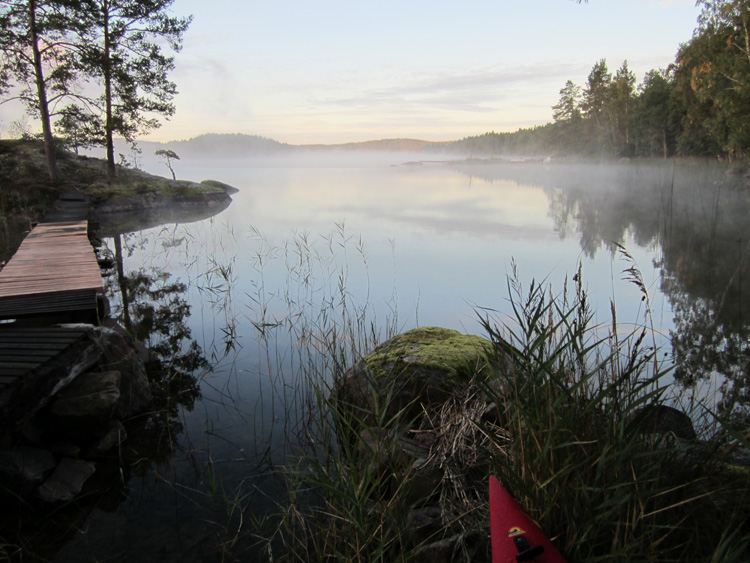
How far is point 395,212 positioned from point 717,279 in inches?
372

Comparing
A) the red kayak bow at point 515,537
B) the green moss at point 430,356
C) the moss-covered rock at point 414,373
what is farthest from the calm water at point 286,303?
the red kayak bow at point 515,537

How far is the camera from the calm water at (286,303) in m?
2.70

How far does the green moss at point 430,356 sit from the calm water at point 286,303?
2.37ft

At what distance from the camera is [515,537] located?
159 cm

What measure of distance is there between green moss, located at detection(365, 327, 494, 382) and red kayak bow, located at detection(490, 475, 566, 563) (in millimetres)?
1311

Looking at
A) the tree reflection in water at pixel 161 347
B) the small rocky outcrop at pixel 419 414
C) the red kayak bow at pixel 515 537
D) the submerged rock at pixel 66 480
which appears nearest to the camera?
the red kayak bow at pixel 515 537

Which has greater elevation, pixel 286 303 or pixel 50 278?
pixel 50 278

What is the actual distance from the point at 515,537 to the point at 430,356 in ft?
5.95

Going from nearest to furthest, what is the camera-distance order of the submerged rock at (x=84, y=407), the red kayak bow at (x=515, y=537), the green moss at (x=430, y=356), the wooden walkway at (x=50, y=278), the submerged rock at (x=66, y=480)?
the red kayak bow at (x=515, y=537) < the submerged rock at (x=66, y=480) < the submerged rock at (x=84, y=407) < the green moss at (x=430, y=356) < the wooden walkway at (x=50, y=278)

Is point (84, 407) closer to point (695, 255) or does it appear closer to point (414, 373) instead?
point (414, 373)

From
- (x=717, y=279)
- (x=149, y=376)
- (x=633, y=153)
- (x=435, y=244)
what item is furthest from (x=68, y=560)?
(x=633, y=153)

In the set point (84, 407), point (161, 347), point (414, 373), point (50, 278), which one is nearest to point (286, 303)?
point (161, 347)

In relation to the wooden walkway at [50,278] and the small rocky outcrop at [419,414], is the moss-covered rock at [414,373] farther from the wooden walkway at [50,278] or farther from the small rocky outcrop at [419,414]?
the wooden walkway at [50,278]

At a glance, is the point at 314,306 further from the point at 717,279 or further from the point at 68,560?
the point at 717,279
